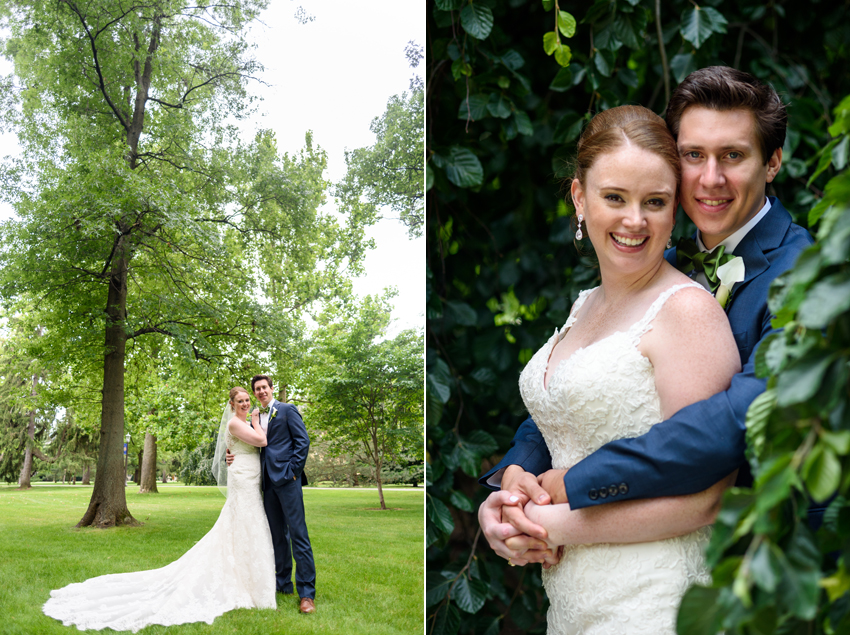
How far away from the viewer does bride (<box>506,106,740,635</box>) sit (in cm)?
79

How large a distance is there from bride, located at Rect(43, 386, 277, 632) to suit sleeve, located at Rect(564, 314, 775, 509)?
4.97ft

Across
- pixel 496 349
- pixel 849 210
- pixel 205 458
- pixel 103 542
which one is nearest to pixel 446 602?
pixel 496 349

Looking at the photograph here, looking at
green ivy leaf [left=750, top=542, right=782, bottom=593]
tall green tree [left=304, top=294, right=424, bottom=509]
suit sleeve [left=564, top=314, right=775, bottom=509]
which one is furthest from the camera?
tall green tree [left=304, top=294, right=424, bottom=509]

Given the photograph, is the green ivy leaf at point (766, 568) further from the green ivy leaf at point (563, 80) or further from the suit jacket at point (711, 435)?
the green ivy leaf at point (563, 80)

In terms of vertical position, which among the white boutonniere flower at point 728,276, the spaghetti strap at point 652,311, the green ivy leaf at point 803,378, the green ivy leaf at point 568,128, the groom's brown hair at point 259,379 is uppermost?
the green ivy leaf at point 568,128

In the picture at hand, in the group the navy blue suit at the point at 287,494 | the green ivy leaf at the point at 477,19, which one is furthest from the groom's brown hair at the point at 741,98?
the navy blue suit at the point at 287,494

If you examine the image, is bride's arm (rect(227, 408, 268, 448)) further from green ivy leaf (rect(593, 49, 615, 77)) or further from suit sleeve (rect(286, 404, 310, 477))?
green ivy leaf (rect(593, 49, 615, 77))

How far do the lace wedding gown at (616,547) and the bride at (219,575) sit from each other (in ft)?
4.57

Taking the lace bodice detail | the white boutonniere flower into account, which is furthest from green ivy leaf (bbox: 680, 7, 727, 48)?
the lace bodice detail

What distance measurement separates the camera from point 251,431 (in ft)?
6.84

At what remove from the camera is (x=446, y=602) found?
5.27ft

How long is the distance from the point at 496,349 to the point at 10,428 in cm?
148

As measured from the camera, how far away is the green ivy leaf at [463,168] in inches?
61.7

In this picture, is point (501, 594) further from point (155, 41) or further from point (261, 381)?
point (155, 41)
